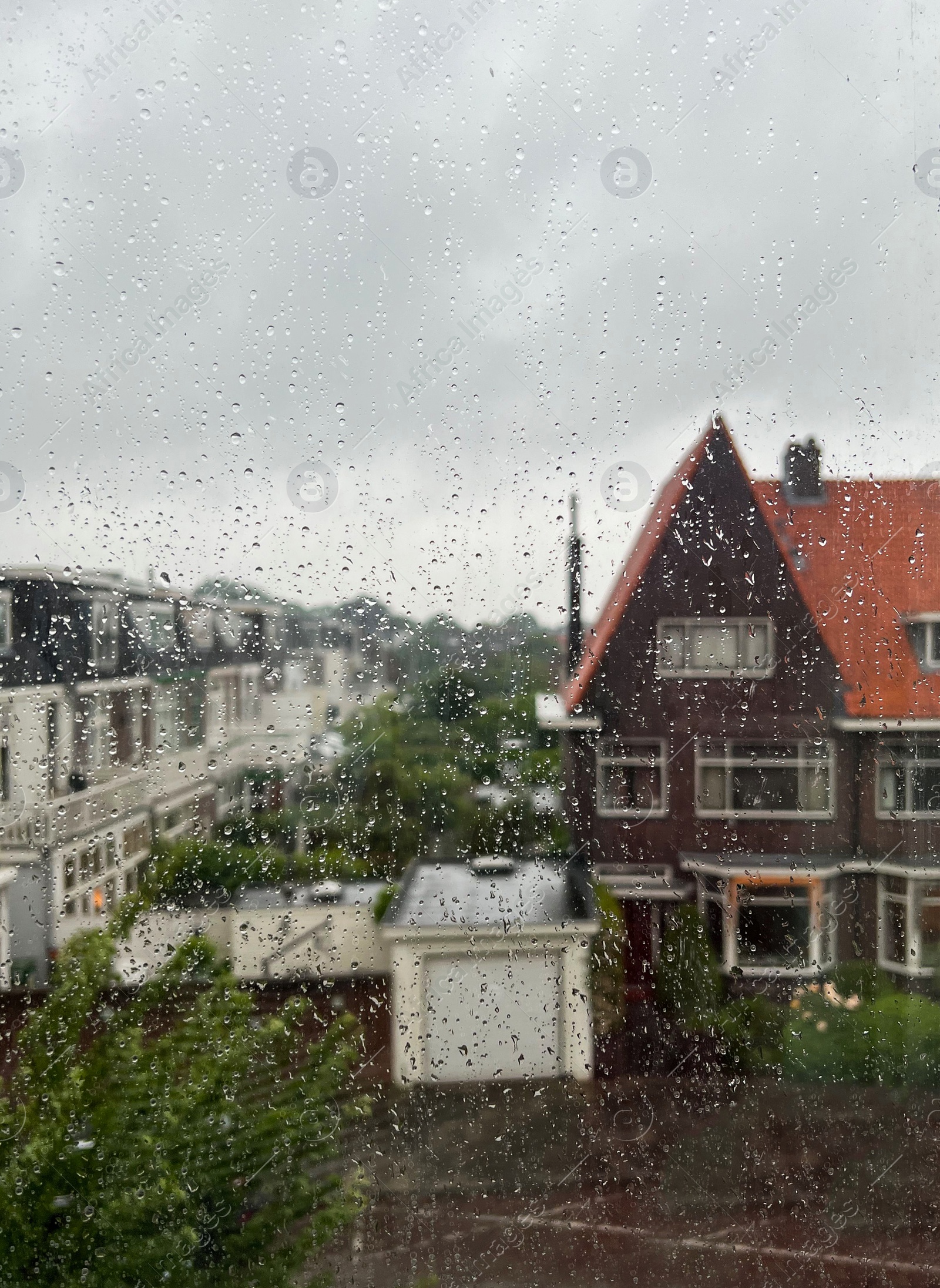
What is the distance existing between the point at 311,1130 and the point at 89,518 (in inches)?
30.1

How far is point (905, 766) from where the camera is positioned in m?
1.10

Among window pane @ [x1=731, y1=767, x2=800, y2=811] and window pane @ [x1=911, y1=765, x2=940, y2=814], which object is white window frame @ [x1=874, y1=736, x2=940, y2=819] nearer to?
window pane @ [x1=911, y1=765, x2=940, y2=814]

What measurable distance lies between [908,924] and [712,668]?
16.4 inches

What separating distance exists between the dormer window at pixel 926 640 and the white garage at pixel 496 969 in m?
0.52

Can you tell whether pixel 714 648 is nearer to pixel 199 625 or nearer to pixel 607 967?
pixel 607 967

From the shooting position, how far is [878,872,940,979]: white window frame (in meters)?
1.07

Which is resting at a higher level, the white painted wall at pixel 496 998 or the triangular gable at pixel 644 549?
the triangular gable at pixel 644 549

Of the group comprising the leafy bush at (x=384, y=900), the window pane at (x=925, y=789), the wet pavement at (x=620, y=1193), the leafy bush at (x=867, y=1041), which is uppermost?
the window pane at (x=925, y=789)

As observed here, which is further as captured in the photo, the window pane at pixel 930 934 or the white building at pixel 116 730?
the window pane at pixel 930 934

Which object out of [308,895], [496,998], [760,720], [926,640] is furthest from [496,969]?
[926,640]

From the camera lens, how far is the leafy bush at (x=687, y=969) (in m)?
1.03

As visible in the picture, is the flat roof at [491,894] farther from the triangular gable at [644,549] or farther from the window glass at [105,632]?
the window glass at [105,632]

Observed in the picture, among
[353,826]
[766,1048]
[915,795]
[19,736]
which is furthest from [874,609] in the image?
[19,736]

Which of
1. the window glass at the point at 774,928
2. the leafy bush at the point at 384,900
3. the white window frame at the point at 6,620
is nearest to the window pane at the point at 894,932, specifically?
the window glass at the point at 774,928
